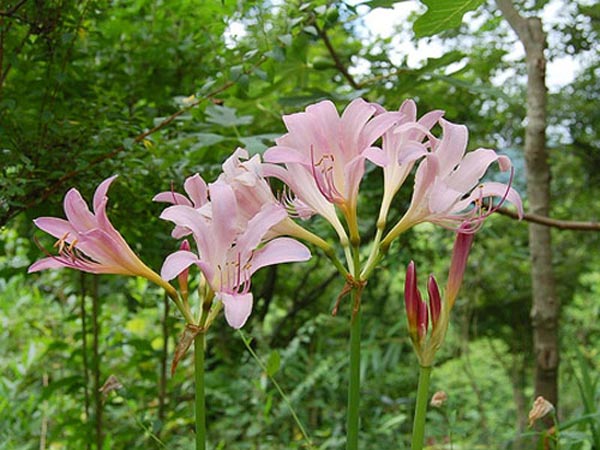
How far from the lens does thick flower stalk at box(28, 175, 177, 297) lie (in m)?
0.46

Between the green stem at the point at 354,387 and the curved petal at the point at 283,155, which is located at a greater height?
the curved petal at the point at 283,155

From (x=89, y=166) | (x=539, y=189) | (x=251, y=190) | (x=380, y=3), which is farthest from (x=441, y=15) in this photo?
(x=539, y=189)

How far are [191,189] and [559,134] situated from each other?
2588mm

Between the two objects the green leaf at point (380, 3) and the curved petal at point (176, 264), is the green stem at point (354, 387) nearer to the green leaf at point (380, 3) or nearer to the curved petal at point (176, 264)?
the curved petal at point (176, 264)

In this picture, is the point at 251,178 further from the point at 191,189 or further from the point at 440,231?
the point at 440,231

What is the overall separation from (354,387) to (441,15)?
0.30 m

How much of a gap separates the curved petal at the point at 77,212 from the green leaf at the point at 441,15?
0.97ft

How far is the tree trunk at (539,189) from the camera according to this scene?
1071 millimetres

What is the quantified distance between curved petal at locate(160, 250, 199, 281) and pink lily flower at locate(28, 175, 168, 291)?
0.03 m

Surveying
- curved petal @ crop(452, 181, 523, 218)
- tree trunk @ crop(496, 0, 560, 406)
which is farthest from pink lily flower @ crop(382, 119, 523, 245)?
tree trunk @ crop(496, 0, 560, 406)

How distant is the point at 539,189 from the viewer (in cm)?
112

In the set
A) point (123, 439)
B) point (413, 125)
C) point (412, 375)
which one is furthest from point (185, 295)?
point (412, 375)

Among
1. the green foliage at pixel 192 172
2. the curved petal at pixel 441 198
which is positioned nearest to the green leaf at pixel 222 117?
the green foliage at pixel 192 172

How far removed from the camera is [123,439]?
1.29 m
